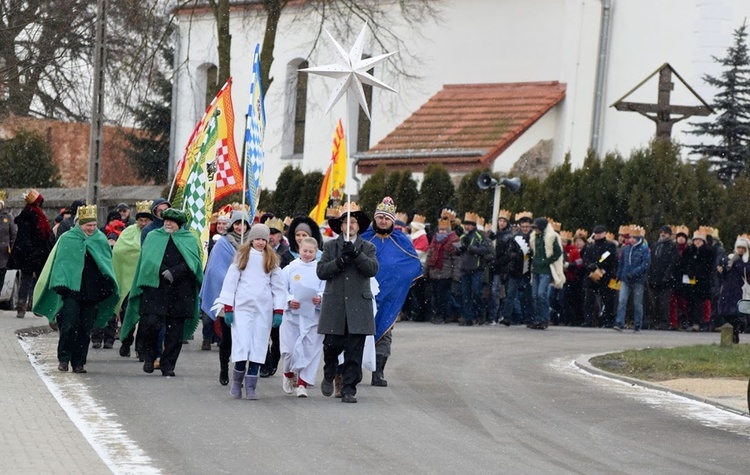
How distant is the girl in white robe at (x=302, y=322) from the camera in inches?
607

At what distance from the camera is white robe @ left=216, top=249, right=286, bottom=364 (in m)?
15.0

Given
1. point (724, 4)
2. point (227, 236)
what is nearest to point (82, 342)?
point (227, 236)

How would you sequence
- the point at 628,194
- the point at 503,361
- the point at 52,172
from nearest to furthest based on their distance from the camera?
the point at 503,361 < the point at 628,194 < the point at 52,172

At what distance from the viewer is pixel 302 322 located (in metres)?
15.7

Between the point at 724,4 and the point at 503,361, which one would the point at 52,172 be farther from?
the point at 503,361

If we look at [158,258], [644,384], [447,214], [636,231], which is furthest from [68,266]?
[636,231]

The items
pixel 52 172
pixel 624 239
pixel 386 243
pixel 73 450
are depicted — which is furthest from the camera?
pixel 52 172

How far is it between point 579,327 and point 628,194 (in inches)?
124

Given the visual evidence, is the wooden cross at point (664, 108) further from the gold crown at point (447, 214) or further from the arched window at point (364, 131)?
the arched window at point (364, 131)

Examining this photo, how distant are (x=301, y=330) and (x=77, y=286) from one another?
2421 mm

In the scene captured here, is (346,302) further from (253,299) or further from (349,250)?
(253,299)

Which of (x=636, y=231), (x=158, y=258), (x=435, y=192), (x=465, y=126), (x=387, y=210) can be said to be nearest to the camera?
(x=387, y=210)

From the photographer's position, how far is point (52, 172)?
2013 inches

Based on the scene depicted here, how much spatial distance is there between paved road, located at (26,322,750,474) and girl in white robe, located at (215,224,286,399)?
0.41 m
